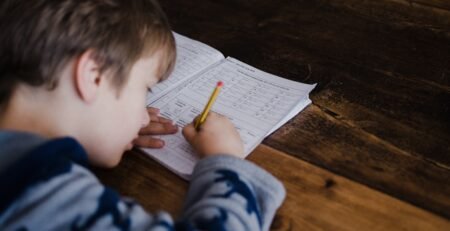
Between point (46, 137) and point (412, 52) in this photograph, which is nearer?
point (46, 137)

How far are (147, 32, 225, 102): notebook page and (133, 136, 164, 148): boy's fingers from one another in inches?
4.8

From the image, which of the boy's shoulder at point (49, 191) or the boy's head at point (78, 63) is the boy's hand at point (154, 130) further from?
the boy's shoulder at point (49, 191)

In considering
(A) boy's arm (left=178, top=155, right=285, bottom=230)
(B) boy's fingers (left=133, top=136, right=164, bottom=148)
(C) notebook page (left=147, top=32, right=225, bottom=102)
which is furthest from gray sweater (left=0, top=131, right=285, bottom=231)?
(C) notebook page (left=147, top=32, right=225, bottom=102)

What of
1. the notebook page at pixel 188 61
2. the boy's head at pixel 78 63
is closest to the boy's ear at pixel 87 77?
the boy's head at pixel 78 63

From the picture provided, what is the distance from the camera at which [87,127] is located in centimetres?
72

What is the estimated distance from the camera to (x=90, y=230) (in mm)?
562

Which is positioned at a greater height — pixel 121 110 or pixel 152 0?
pixel 152 0

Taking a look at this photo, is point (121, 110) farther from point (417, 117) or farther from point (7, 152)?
point (417, 117)

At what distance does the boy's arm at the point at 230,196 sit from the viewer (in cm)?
64

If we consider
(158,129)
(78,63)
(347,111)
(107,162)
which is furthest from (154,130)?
(347,111)

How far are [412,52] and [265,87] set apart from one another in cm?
35

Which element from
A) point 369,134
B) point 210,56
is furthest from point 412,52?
point 210,56

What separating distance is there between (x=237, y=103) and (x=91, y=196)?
15.3 inches

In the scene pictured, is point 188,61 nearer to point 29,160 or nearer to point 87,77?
point 87,77
